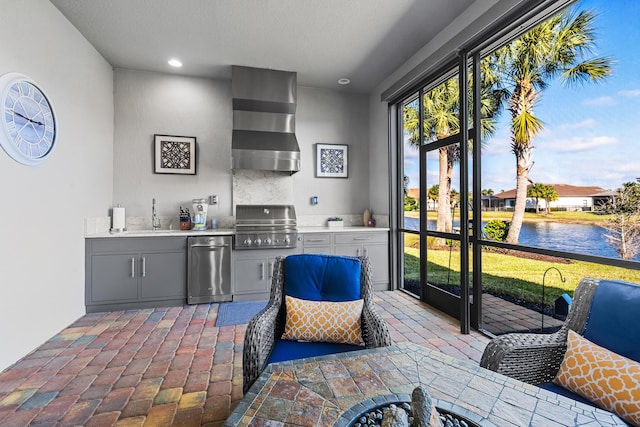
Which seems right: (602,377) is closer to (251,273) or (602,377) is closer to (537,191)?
(537,191)

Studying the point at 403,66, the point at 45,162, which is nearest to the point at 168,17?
the point at 45,162

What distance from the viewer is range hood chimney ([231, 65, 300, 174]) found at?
154 inches

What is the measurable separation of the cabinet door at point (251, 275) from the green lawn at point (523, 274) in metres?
2.13

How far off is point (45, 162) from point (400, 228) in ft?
13.2

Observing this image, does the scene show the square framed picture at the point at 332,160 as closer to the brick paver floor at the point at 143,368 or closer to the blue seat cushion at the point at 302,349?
the brick paver floor at the point at 143,368

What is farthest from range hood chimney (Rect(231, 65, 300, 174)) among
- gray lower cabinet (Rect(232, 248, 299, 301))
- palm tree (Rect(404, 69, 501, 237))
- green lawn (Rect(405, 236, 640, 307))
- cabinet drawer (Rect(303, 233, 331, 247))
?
green lawn (Rect(405, 236, 640, 307))

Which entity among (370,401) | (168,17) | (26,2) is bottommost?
(370,401)

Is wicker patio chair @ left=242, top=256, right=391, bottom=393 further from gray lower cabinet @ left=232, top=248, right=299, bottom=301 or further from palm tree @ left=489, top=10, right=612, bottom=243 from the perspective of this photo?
gray lower cabinet @ left=232, top=248, right=299, bottom=301

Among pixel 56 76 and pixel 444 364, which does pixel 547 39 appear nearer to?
pixel 444 364

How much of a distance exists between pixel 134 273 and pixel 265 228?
5.24 feet

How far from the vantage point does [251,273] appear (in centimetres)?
383

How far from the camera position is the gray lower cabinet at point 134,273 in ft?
11.0

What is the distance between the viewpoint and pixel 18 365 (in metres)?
2.23

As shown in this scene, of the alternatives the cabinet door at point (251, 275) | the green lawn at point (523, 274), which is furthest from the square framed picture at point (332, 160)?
the green lawn at point (523, 274)
